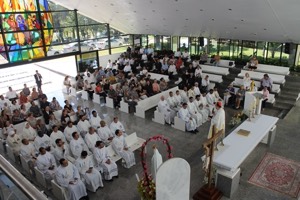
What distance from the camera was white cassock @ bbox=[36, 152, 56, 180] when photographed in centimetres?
705

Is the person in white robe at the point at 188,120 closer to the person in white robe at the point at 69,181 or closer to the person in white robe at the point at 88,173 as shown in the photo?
the person in white robe at the point at 88,173

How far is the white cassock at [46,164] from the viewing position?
7.05 m

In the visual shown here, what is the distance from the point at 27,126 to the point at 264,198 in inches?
286

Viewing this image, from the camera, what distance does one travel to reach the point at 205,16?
1238 cm

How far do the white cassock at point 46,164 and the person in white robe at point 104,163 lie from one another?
1.15 metres

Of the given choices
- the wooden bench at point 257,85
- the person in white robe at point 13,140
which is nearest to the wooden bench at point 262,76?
the wooden bench at point 257,85

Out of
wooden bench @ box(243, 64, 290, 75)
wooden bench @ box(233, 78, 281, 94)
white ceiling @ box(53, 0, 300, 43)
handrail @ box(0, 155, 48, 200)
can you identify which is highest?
white ceiling @ box(53, 0, 300, 43)

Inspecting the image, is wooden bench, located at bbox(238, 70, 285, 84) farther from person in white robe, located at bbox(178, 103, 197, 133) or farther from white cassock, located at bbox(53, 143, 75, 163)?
white cassock, located at bbox(53, 143, 75, 163)

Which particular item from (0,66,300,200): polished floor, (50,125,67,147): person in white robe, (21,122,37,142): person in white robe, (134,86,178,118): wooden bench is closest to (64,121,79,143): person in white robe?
(50,125,67,147): person in white robe

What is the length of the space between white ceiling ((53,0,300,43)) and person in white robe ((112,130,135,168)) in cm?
633

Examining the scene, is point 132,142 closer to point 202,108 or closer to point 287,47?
point 202,108

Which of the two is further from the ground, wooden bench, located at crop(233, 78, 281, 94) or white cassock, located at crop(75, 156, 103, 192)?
wooden bench, located at crop(233, 78, 281, 94)

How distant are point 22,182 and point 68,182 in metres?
5.73

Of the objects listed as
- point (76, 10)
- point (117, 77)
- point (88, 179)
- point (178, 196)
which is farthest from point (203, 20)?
point (178, 196)
